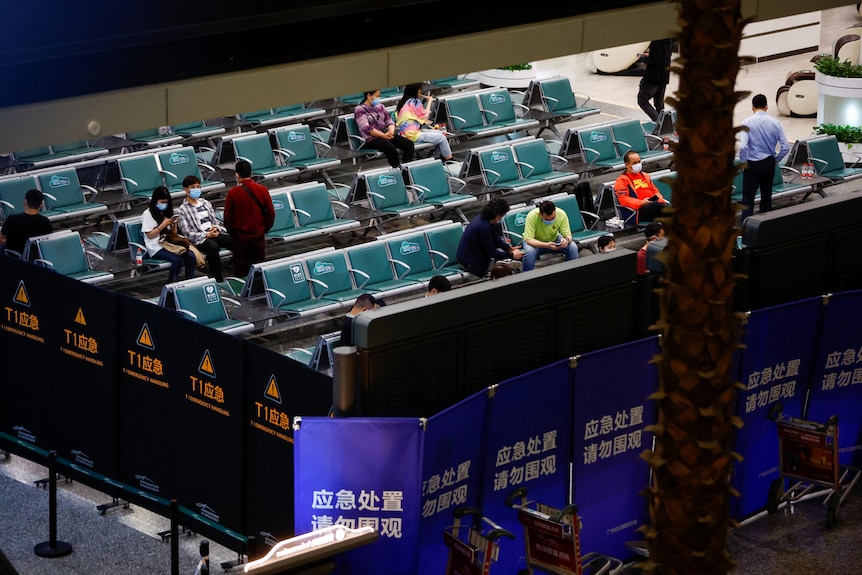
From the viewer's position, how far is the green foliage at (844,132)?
19.3m

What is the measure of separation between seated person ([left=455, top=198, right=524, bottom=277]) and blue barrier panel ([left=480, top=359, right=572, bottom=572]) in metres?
4.96

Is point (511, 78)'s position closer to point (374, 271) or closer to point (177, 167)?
point (177, 167)

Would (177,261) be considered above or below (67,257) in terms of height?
below

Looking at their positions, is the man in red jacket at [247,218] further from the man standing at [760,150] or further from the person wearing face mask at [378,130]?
the man standing at [760,150]

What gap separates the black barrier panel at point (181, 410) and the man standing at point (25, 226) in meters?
3.80

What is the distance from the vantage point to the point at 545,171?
17266 millimetres

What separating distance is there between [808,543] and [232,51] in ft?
18.6

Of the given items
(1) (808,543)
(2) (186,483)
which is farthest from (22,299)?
(1) (808,543)

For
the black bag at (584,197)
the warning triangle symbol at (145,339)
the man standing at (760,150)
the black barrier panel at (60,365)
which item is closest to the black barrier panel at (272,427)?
the warning triangle symbol at (145,339)

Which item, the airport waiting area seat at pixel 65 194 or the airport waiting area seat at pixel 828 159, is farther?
the airport waiting area seat at pixel 828 159

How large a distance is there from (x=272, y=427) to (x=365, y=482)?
1.21m

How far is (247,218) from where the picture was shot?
565 inches

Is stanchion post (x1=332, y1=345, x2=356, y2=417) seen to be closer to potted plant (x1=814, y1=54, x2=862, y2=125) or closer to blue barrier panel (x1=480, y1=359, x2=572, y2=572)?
blue barrier panel (x1=480, y1=359, x2=572, y2=572)

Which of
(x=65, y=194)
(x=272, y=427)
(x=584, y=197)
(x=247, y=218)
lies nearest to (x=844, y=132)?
(x=584, y=197)
